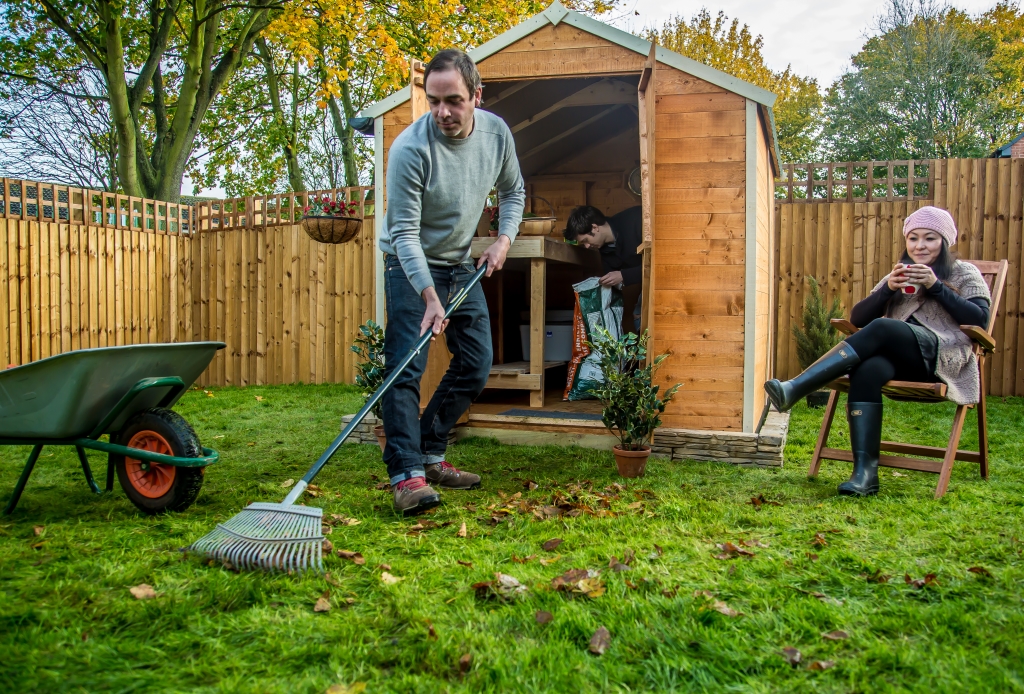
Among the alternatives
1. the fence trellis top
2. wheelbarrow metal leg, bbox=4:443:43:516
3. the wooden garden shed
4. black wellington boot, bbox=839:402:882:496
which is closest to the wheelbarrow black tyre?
wheelbarrow metal leg, bbox=4:443:43:516

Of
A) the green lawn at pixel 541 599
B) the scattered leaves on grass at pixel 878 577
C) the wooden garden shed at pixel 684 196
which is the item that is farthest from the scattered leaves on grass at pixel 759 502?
the wooden garden shed at pixel 684 196

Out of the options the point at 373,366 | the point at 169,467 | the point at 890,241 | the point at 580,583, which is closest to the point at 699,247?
the point at 373,366

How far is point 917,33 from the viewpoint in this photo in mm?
14922

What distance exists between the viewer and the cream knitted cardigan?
10.5ft

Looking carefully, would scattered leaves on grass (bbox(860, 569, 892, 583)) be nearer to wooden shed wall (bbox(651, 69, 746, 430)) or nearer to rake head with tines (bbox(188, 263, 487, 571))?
rake head with tines (bbox(188, 263, 487, 571))

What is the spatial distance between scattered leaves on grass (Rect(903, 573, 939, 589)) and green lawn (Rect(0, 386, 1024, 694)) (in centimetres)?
3

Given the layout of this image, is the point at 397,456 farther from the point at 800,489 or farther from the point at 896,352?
the point at 896,352

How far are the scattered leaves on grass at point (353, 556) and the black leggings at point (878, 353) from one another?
2.11m

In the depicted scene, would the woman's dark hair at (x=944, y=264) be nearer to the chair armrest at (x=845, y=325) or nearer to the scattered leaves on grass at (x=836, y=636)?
the chair armrest at (x=845, y=325)

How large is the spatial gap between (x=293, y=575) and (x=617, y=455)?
6.06 ft

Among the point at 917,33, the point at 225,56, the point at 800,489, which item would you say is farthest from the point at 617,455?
the point at 917,33

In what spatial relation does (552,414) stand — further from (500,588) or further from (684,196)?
(500,588)

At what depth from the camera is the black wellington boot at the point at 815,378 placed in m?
3.08

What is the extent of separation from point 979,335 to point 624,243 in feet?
7.99
